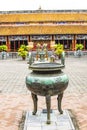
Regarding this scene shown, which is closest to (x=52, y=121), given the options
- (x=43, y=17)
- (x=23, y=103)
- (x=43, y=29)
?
(x=23, y=103)

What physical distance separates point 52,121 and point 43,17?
39782 mm

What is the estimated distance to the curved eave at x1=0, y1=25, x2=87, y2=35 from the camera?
44.8 m

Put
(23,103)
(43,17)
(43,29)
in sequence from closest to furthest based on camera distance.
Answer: (23,103) < (43,29) < (43,17)

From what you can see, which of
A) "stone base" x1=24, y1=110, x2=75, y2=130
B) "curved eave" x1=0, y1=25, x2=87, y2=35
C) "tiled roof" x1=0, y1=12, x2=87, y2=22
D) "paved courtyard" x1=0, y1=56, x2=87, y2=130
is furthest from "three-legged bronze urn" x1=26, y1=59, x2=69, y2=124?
"tiled roof" x1=0, y1=12, x2=87, y2=22

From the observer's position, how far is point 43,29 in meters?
45.7

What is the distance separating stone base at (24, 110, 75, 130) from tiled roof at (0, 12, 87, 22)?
125ft

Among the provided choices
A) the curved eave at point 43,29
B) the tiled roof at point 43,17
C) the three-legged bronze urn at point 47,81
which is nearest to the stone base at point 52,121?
the three-legged bronze urn at point 47,81

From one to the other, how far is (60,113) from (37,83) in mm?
1326

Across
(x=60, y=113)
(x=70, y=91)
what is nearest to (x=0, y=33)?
(x=70, y=91)

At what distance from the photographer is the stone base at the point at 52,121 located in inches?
→ 314

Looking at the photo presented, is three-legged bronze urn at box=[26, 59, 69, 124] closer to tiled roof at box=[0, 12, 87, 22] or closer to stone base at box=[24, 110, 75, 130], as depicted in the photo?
stone base at box=[24, 110, 75, 130]

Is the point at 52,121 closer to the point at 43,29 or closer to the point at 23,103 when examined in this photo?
the point at 23,103

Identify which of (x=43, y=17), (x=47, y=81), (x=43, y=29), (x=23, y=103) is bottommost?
(x=23, y=103)

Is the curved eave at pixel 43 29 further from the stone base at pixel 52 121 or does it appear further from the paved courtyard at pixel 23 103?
the stone base at pixel 52 121
